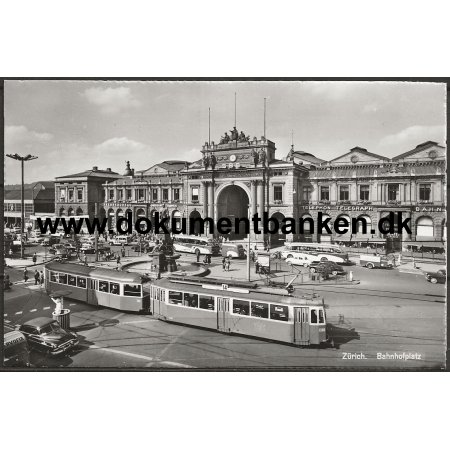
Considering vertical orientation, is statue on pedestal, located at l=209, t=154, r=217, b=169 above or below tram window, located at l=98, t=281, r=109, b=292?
above

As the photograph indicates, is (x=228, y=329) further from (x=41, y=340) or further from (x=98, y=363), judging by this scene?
(x=41, y=340)

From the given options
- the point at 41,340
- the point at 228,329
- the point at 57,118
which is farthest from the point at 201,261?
the point at 57,118

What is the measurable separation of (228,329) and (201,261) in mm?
1824

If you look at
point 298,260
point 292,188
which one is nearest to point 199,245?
point 298,260

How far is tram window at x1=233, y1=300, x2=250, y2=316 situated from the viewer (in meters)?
7.88

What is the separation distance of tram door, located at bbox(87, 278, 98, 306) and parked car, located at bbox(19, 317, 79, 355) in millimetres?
→ 927

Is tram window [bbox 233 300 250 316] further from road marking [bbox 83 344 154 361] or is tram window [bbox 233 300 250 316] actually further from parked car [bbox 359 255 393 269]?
parked car [bbox 359 255 393 269]

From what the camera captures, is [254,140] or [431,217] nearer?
[431,217]

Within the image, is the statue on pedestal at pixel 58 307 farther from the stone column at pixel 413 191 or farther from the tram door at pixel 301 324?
the stone column at pixel 413 191

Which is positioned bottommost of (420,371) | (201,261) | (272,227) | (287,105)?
(420,371)

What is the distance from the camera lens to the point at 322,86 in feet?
26.2

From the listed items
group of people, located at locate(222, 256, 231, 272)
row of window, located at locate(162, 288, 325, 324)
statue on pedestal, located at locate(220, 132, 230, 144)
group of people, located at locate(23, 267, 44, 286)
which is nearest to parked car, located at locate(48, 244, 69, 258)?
group of people, located at locate(23, 267, 44, 286)

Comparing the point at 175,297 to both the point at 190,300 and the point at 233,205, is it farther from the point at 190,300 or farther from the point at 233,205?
the point at 233,205
